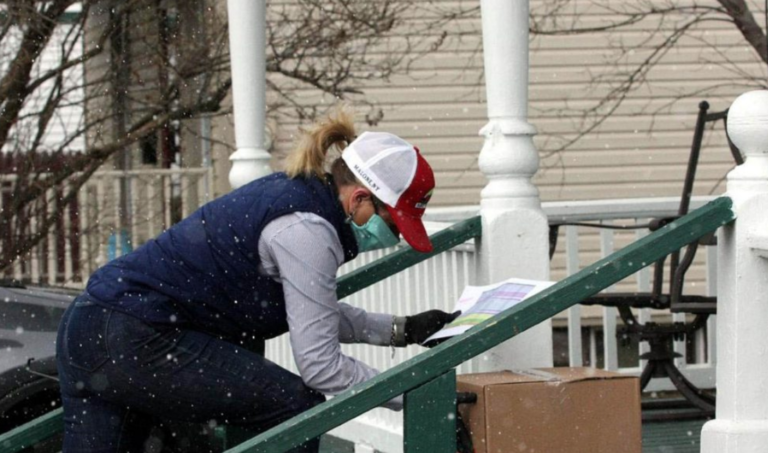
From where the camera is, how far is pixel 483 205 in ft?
16.3

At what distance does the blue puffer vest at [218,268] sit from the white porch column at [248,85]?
275cm

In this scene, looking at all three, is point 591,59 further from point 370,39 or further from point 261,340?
point 261,340

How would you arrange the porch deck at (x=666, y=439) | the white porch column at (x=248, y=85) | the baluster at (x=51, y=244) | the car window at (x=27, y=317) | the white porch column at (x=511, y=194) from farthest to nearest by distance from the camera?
the baluster at (x=51, y=244), the car window at (x=27, y=317), the white porch column at (x=248, y=85), the porch deck at (x=666, y=439), the white porch column at (x=511, y=194)

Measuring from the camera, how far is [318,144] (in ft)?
13.6

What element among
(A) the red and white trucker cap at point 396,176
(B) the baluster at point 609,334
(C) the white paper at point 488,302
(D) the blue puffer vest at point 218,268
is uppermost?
(A) the red and white trucker cap at point 396,176

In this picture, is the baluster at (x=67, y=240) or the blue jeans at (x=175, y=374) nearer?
the blue jeans at (x=175, y=374)

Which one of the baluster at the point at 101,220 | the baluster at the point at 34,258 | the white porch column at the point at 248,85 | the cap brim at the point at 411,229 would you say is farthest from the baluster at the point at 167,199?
the cap brim at the point at 411,229

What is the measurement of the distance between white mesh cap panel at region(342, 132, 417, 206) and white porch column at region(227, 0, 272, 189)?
286 cm

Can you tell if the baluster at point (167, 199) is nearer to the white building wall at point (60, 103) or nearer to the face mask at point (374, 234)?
the white building wall at point (60, 103)

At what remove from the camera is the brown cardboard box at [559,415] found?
3.84 meters

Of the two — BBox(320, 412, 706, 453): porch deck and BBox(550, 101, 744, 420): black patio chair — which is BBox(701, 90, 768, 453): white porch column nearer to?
BBox(320, 412, 706, 453): porch deck

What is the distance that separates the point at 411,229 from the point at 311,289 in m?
0.37

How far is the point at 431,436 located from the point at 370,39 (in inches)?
345

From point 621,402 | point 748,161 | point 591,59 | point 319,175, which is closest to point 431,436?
point 621,402
